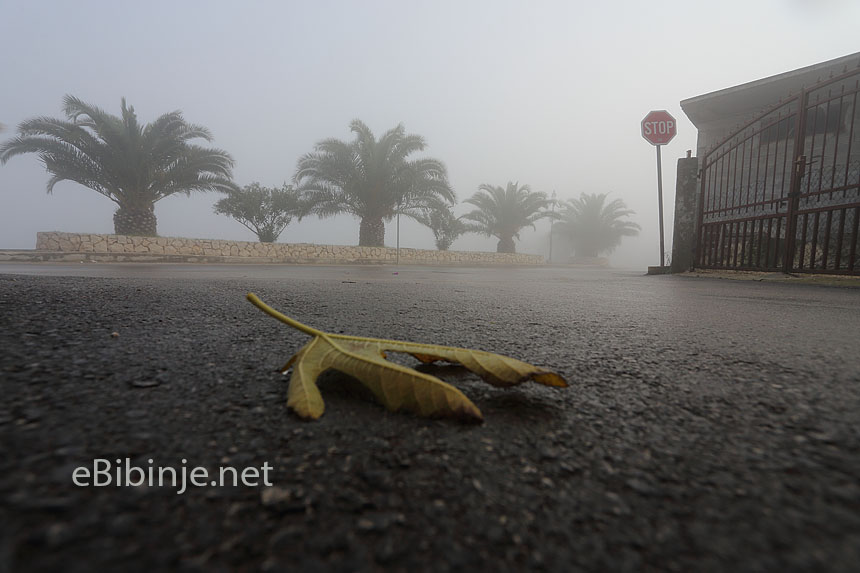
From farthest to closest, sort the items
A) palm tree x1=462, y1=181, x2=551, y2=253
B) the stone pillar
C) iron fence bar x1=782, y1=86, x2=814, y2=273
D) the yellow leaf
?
palm tree x1=462, y1=181, x2=551, y2=253 → the stone pillar → iron fence bar x1=782, y1=86, x2=814, y2=273 → the yellow leaf

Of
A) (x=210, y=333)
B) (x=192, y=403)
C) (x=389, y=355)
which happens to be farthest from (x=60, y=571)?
(x=210, y=333)

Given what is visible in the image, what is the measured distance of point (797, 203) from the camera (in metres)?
4.95

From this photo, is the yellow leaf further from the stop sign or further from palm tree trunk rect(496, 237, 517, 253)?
palm tree trunk rect(496, 237, 517, 253)

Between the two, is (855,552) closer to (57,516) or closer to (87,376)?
(57,516)

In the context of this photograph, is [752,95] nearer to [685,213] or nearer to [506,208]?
[685,213]

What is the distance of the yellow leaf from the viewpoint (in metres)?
0.49

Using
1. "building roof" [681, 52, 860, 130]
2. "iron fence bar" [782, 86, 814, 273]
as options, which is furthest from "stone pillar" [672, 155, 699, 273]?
"building roof" [681, 52, 860, 130]

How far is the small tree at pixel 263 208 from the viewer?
2045 centimetres

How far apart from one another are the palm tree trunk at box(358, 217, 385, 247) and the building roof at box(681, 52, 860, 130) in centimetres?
1289

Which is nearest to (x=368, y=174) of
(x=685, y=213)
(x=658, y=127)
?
(x=658, y=127)

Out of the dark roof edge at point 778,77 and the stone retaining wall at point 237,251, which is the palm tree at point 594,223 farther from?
the dark roof edge at point 778,77

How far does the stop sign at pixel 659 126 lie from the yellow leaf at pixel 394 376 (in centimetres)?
1127

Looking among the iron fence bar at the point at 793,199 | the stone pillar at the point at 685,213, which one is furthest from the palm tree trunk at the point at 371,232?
the iron fence bar at the point at 793,199

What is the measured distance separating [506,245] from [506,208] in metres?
2.71
